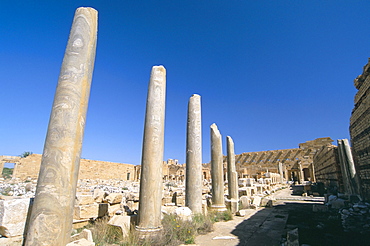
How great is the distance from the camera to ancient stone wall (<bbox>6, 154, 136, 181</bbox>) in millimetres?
22297

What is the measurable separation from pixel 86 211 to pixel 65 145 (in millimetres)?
3115

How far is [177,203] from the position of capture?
8641mm

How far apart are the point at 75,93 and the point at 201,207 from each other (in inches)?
207

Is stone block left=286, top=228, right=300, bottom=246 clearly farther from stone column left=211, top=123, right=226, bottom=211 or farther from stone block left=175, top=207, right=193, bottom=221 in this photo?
stone column left=211, top=123, right=226, bottom=211

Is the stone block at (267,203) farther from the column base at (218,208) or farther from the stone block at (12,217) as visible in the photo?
the stone block at (12,217)

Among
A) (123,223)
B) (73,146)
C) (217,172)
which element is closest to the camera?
(73,146)

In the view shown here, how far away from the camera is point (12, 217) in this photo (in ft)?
10.1

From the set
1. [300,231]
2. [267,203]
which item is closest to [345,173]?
[267,203]

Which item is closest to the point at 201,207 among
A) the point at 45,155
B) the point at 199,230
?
the point at 199,230

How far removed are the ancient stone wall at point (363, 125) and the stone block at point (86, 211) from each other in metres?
8.48

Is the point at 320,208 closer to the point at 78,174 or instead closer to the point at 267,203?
the point at 267,203

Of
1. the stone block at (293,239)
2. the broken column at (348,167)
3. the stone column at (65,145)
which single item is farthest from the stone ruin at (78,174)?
the stone block at (293,239)

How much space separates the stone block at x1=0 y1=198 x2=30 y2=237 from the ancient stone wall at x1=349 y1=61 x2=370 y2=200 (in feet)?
29.2

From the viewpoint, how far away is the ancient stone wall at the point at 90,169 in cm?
2230
